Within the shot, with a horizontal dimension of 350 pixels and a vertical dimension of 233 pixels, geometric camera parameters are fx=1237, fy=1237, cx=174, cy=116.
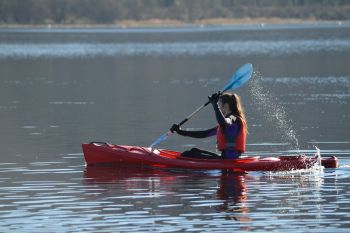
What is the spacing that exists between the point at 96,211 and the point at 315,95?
1988 cm

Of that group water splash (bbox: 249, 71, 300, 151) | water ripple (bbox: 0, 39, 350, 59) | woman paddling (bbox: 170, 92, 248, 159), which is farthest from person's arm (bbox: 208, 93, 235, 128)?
water ripple (bbox: 0, 39, 350, 59)

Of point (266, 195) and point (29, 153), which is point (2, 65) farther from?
point (266, 195)

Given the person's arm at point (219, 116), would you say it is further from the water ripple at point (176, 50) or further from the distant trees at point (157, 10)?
the distant trees at point (157, 10)

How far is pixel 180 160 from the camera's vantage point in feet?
59.3

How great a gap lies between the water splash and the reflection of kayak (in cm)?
309

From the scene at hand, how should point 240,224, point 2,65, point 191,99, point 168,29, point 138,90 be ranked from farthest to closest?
point 168,29, point 2,65, point 138,90, point 191,99, point 240,224

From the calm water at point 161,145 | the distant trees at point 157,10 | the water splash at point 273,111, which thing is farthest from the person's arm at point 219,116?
the distant trees at point 157,10

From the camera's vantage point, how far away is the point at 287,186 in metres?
16.7

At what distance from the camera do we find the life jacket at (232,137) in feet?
58.4

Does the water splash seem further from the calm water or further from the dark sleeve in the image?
the dark sleeve

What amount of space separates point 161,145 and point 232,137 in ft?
14.2

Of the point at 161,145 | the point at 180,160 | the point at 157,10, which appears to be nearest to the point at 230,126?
the point at 180,160

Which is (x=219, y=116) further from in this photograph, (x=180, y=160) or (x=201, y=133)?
(x=180, y=160)

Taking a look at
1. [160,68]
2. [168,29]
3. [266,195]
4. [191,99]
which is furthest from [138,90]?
[168,29]
